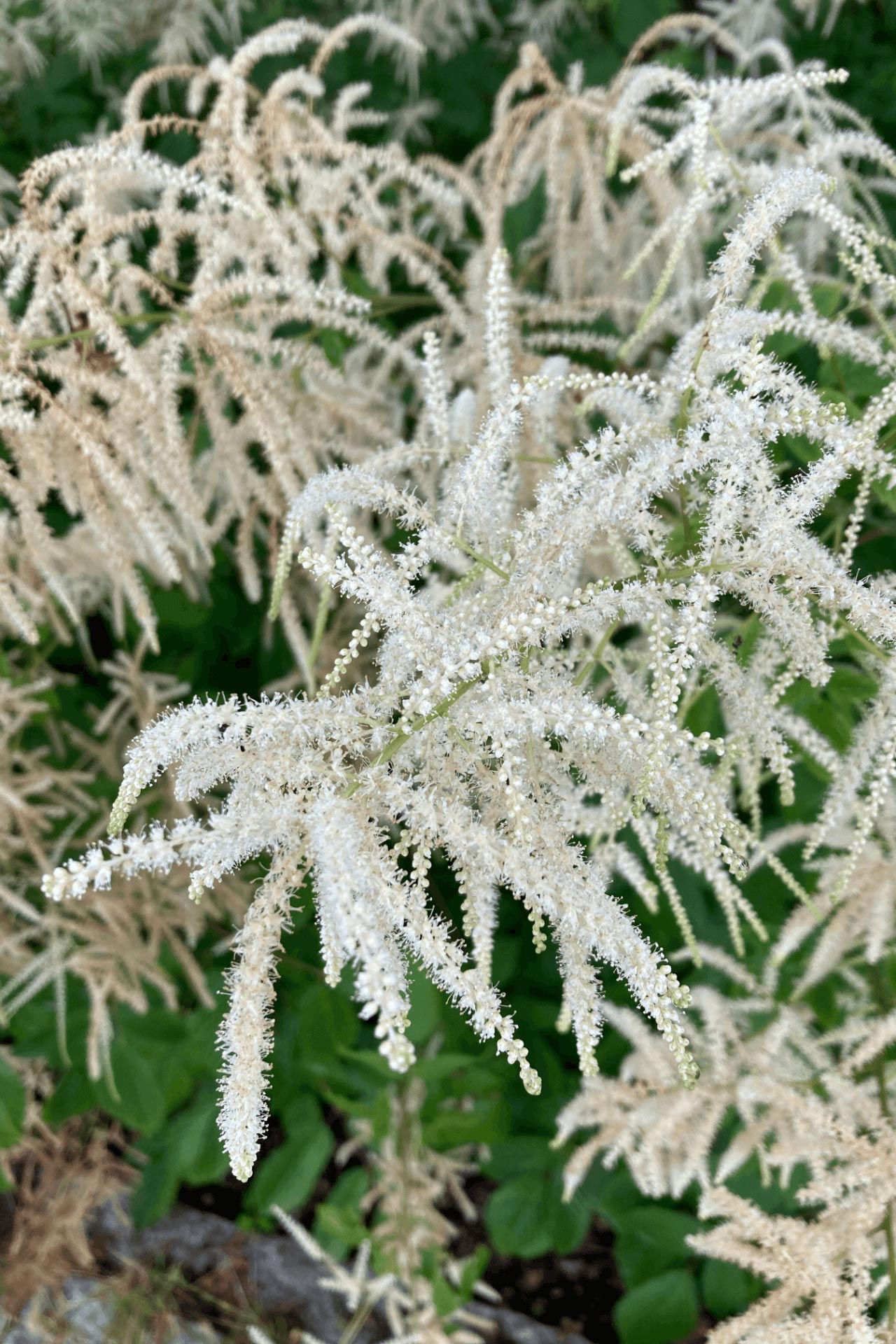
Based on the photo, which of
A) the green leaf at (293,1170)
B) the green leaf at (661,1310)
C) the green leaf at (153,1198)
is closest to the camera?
the green leaf at (661,1310)

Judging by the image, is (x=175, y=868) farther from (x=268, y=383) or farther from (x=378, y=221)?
(x=378, y=221)

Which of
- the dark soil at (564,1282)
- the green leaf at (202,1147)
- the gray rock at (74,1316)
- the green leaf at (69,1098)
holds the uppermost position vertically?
the green leaf at (69,1098)

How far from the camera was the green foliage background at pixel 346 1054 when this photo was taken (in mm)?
2244

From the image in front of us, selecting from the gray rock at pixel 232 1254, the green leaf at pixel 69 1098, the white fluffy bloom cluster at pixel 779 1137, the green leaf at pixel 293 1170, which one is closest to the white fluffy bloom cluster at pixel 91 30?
the green leaf at pixel 69 1098

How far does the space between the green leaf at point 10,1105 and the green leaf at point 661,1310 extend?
1.60m

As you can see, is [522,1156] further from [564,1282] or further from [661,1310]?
[564,1282]

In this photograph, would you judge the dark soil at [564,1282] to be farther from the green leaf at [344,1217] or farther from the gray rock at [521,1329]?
the green leaf at [344,1217]

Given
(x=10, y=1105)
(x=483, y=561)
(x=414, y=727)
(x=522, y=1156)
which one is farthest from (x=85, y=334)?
(x=522, y=1156)

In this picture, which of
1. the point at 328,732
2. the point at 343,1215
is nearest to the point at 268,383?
the point at 328,732

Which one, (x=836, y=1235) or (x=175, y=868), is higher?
(x=175, y=868)

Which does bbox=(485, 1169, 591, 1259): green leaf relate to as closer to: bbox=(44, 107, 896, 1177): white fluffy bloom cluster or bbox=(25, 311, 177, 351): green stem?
bbox=(44, 107, 896, 1177): white fluffy bloom cluster

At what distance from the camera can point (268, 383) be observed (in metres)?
1.57

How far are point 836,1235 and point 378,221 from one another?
2.01 m

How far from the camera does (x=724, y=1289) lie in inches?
91.0
